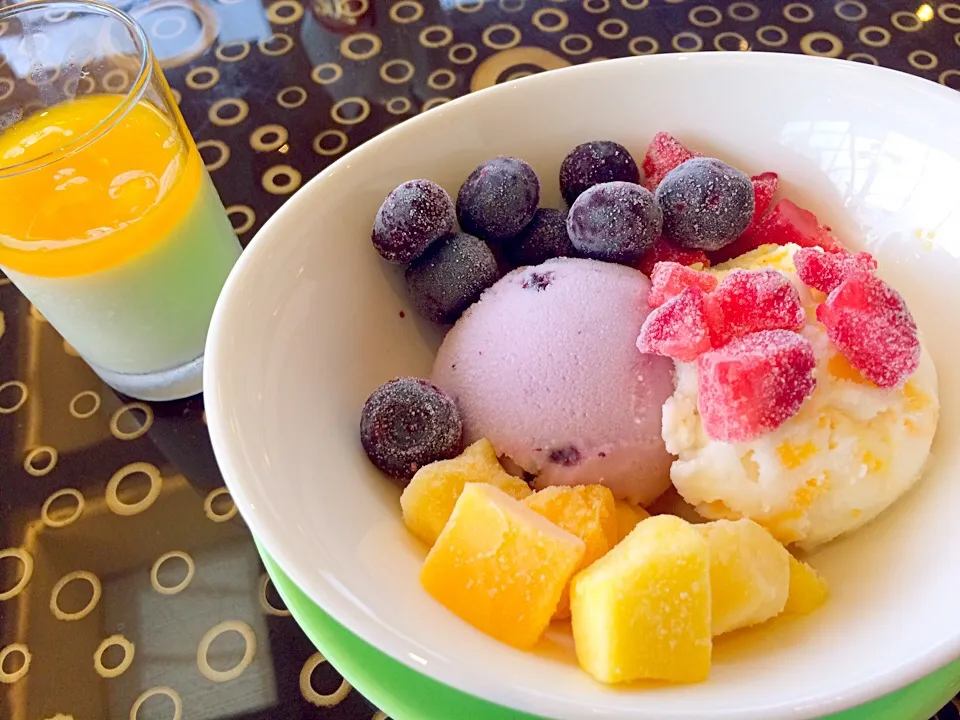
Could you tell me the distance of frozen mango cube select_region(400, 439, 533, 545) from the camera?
2.69ft

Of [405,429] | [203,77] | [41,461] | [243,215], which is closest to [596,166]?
[405,429]

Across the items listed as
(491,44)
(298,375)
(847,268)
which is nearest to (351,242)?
(298,375)

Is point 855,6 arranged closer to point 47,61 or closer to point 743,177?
point 743,177

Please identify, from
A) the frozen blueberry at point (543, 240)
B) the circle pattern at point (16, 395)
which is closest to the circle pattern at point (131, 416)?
the circle pattern at point (16, 395)

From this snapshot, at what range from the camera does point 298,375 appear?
0.89 metres

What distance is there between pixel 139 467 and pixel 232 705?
0.39 meters

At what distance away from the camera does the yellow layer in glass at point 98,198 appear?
3.36 feet

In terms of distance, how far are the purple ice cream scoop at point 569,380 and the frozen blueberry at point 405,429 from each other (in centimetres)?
8

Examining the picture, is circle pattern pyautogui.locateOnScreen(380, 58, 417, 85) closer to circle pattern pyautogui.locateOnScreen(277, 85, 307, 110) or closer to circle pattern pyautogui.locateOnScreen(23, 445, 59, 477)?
circle pattern pyautogui.locateOnScreen(277, 85, 307, 110)

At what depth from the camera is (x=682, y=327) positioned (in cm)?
82

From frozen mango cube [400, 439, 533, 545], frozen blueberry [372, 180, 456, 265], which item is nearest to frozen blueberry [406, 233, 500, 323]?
frozen blueberry [372, 180, 456, 265]

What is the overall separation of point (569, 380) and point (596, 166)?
306 millimetres

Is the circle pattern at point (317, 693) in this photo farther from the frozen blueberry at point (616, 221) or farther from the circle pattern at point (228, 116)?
the circle pattern at point (228, 116)

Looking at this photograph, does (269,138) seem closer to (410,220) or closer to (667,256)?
(410,220)
